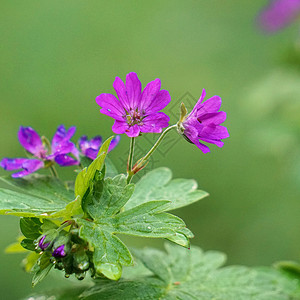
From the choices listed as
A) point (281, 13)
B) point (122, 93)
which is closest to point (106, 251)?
point (122, 93)

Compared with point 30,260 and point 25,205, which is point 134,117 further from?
point 30,260

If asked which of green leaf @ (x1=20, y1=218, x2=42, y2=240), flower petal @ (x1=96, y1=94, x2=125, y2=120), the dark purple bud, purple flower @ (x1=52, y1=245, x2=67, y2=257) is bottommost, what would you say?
purple flower @ (x1=52, y1=245, x2=67, y2=257)

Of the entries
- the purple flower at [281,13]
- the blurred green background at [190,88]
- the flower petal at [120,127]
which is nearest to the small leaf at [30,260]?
the flower petal at [120,127]

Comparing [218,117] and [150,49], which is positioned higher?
[150,49]

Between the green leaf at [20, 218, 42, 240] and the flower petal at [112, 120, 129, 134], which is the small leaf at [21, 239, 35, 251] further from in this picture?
the flower petal at [112, 120, 129, 134]

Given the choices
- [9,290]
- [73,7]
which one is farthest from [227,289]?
[73,7]

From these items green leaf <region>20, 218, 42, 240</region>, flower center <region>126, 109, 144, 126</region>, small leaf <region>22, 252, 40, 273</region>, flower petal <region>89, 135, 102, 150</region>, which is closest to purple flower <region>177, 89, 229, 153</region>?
flower center <region>126, 109, 144, 126</region>

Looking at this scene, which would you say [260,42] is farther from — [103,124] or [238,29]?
[103,124]
